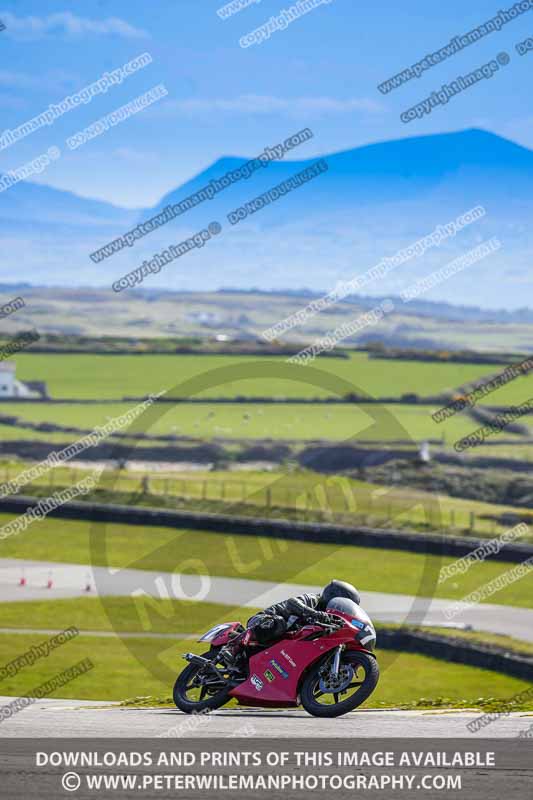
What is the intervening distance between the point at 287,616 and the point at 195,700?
1608mm

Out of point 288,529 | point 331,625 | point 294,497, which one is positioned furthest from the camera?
point 294,497

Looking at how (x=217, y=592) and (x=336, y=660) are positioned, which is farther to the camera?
(x=217, y=592)

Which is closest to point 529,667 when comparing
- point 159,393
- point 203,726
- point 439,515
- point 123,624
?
point 123,624

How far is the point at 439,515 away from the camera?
60094 mm

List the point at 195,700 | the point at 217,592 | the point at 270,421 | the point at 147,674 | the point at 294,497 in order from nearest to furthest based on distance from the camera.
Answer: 1. the point at 195,700
2. the point at 147,674
3. the point at 217,592
4. the point at 294,497
5. the point at 270,421

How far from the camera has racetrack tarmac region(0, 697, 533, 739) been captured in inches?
433

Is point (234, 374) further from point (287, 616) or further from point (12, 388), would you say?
point (287, 616)

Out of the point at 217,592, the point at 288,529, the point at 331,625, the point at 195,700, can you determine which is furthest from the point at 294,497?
the point at 331,625

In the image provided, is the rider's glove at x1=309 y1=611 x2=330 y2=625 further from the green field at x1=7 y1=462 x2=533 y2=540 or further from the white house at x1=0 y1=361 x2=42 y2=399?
the white house at x1=0 y1=361 x2=42 y2=399

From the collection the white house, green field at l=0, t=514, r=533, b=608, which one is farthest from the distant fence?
the white house

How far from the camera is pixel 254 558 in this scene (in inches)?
1822

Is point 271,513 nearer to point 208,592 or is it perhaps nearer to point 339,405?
point 208,592

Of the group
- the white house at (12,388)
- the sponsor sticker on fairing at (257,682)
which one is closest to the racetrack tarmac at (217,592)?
the sponsor sticker on fairing at (257,682)

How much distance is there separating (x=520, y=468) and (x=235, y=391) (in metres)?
59.4
